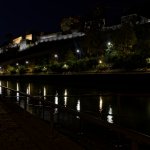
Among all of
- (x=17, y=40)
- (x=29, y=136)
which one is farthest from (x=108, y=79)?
(x=17, y=40)

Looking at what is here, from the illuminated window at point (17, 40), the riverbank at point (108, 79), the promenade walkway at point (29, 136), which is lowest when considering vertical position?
the promenade walkway at point (29, 136)

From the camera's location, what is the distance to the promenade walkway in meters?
6.73

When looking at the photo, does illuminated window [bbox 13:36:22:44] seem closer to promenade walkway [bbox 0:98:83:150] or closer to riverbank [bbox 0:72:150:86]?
riverbank [bbox 0:72:150:86]

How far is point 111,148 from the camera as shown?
9648mm

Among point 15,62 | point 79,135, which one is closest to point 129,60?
point 79,135

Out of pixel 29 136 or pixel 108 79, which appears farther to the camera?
pixel 108 79

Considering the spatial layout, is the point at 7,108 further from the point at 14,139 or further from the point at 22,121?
the point at 14,139

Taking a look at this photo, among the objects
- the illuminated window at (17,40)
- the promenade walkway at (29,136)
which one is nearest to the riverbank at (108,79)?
the promenade walkway at (29,136)

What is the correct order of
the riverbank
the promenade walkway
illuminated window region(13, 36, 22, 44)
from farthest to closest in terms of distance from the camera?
1. illuminated window region(13, 36, 22, 44)
2. the riverbank
3. the promenade walkway

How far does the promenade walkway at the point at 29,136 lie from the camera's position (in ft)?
22.1

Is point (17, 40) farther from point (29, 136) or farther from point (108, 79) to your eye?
point (29, 136)

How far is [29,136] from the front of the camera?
7.75 metres

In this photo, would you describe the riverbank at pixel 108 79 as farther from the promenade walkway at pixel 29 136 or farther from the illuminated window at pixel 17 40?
the illuminated window at pixel 17 40

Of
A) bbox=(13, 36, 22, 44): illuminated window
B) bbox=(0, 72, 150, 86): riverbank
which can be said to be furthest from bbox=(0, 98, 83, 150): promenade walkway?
bbox=(13, 36, 22, 44): illuminated window
